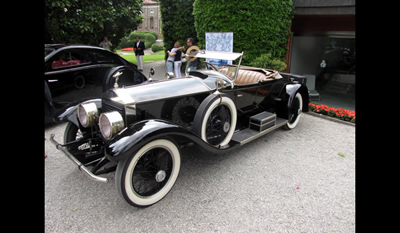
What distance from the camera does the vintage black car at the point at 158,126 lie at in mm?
2533

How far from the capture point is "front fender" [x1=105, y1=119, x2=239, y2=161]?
2.39 metres

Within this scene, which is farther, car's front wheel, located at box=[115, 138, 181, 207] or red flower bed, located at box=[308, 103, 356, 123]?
red flower bed, located at box=[308, 103, 356, 123]

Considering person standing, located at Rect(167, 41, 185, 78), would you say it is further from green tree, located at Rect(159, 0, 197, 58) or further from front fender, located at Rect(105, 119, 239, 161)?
front fender, located at Rect(105, 119, 239, 161)

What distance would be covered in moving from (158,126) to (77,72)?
3726 millimetres

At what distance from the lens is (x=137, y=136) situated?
2.46 meters

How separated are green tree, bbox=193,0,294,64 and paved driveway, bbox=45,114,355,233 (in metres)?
4.96

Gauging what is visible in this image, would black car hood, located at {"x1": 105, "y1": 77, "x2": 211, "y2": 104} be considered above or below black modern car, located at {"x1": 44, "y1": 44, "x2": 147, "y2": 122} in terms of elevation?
below

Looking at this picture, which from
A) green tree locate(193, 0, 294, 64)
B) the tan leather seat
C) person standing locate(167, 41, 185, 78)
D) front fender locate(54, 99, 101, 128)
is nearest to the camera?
front fender locate(54, 99, 101, 128)

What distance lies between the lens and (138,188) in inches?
113

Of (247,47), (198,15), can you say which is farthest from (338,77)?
(198,15)

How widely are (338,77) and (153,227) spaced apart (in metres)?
12.4

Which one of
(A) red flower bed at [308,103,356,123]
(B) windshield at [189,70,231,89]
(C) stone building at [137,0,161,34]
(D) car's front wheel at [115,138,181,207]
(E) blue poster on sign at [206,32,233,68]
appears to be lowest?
(D) car's front wheel at [115,138,181,207]

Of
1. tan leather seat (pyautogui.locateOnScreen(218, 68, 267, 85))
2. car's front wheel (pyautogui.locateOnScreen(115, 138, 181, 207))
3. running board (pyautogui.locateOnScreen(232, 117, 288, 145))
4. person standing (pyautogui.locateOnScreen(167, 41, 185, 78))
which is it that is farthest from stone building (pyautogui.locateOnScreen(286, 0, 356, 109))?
car's front wheel (pyautogui.locateOnScreen(115, 138, 181, 207))
